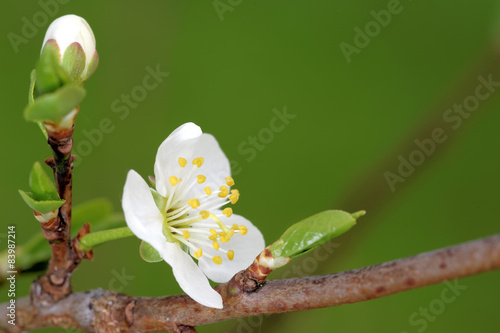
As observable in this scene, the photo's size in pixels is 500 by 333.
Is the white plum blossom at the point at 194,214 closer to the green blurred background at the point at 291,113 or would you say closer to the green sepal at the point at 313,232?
the green sepal at the point at 313,232

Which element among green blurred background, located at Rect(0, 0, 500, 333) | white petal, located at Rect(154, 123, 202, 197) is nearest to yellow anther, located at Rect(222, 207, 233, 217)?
white petal, located at Rect(154, 123, 202, 197)

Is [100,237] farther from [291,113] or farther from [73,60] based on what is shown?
[291,113]

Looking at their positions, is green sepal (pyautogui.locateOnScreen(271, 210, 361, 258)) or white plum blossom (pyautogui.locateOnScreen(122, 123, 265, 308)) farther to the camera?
white plum blossom (pyautogui.locateOnScreen(122, 123, 265, 308))

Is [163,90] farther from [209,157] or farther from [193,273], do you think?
[193,273]

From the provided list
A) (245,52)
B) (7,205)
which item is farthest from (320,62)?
(7,205)

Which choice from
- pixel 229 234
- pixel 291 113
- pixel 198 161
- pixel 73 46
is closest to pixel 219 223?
pixel 229 234

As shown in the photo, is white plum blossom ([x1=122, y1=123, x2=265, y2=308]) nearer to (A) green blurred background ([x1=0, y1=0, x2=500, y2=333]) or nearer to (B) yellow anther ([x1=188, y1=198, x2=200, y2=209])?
(B) yellow anther ([x1=188, y1=198, x2=200, y2=209])
